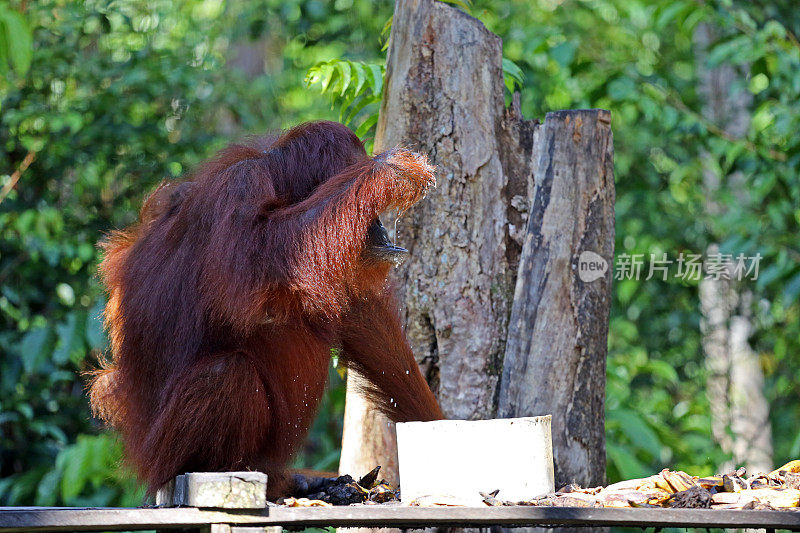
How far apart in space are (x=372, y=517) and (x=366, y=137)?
1.74m

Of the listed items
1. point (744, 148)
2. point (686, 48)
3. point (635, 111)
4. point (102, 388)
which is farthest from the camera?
point (686, 48)

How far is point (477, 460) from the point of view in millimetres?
1908

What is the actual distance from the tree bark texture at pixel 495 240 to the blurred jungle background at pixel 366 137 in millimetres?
265

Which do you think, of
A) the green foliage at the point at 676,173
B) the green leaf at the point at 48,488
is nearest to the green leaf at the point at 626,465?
the green foliage at the point at 676,173

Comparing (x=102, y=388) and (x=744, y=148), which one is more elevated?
(x=744, y=148)

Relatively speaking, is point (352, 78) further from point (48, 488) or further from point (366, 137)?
point (48, 488)

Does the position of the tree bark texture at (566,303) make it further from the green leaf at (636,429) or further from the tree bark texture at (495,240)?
the green leaf at (636,429)

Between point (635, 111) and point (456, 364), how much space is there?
3.53 m

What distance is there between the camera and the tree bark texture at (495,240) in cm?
261

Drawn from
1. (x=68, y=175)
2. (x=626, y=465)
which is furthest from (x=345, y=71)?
(x=68, y=175)

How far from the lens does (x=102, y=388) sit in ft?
8.43

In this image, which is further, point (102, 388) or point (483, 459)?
point (102, 388)

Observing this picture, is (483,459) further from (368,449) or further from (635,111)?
(635,111)

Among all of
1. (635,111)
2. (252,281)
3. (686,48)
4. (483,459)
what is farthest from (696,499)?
(686,48)
